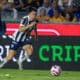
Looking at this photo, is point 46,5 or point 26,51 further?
point 46,5

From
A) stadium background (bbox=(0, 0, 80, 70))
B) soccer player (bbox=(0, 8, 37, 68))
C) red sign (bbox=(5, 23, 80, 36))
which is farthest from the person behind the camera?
red sign (bbox=(5, 23, 80, 36))

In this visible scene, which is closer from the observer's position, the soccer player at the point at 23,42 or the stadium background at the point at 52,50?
the soccer player at the point at 23,42

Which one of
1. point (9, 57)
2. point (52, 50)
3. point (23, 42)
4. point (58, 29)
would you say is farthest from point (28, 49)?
point (58, 29)

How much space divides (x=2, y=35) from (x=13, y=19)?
28.3 inches

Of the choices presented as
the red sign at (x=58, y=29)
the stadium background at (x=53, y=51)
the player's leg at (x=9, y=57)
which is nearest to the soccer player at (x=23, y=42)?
the player's leg at (x=9, y=57)

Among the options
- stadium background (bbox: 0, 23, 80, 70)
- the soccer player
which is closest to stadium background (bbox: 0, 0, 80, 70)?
stadium background (bbox: 0, 23, 80, 70)

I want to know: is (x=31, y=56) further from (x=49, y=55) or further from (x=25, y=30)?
(x=25, y=30)

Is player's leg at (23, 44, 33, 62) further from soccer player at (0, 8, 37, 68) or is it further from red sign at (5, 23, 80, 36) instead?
red sign at (5, 23, 80, 36)

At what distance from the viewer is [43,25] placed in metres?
16.4

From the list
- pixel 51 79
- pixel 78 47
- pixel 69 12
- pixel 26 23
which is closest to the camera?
pixel 51 79

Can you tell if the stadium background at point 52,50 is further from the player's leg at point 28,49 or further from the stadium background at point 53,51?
the player's leg at point 28,49

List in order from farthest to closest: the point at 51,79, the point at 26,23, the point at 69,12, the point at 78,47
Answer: the point at 69,12
the point at 78,47
the point at 26,23
the point at 51,79

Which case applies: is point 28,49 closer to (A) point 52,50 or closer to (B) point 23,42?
(B) point 23,42

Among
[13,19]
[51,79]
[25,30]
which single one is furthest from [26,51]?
[51,79]
